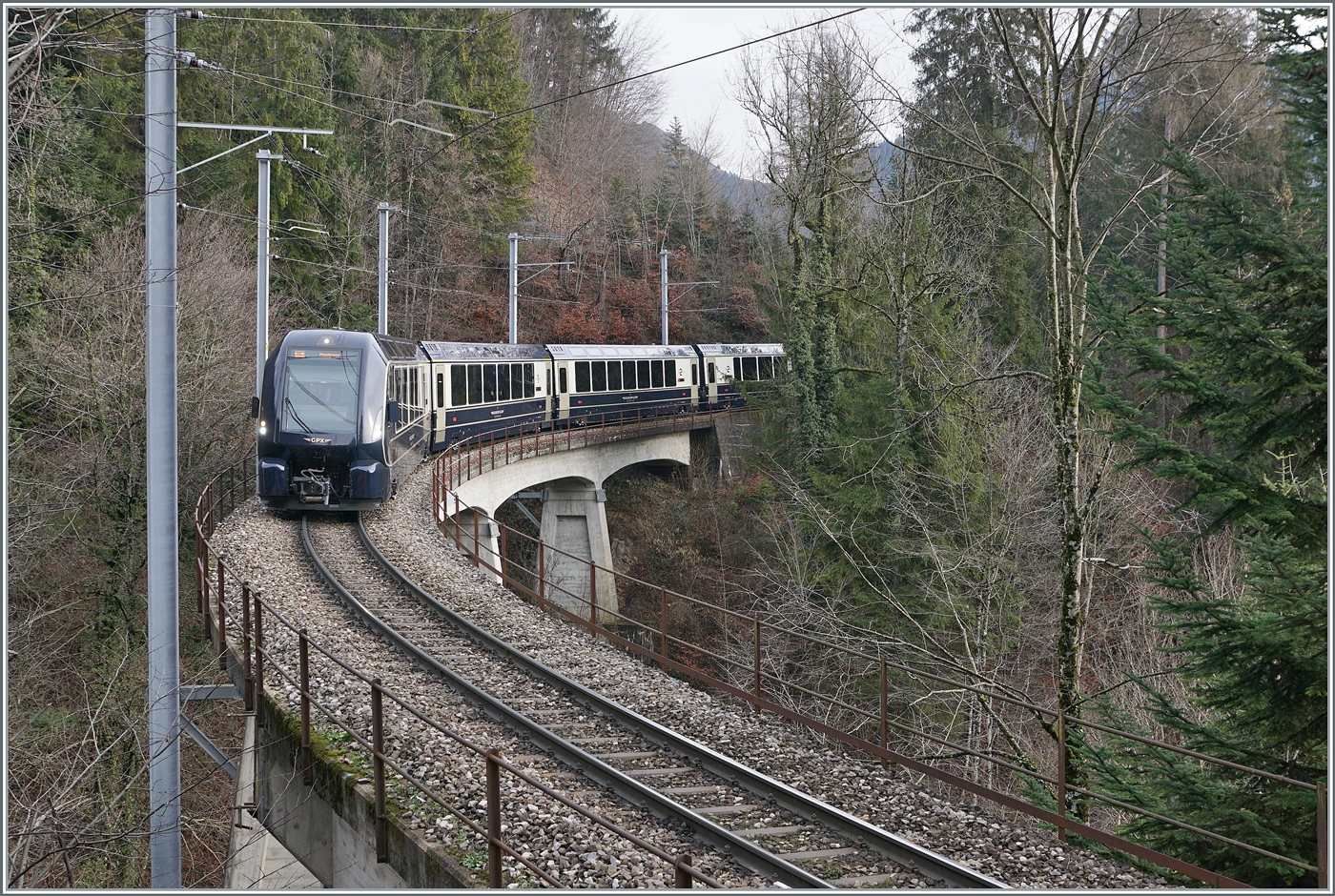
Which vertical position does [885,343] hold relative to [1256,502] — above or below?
above

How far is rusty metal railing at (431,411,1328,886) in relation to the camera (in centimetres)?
653

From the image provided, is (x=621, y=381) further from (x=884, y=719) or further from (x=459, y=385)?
(x=884, y=719)

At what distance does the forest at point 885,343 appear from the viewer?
24.6ft

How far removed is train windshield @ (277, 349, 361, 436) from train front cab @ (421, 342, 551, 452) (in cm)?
622

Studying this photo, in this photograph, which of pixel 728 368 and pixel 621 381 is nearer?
pixel 621 381

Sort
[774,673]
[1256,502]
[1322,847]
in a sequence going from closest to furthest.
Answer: [1322,847]
[1256,502]
[774,673]

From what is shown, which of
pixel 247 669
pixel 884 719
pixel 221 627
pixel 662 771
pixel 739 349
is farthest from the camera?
pixel 739 349

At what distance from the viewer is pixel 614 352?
36500 millimetres

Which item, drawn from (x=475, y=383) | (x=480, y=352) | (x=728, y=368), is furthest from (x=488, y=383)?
(x=728, y=368)

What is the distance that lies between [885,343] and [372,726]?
61.5 ft

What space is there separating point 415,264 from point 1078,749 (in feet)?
133

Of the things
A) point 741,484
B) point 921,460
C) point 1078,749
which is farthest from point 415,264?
point 1078,749

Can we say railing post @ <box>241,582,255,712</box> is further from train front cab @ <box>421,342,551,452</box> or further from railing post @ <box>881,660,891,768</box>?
train front cab @ <box>421,342,551,452</box>

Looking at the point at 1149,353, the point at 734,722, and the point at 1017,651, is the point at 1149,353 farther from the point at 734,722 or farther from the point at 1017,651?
the point at 1017,651
